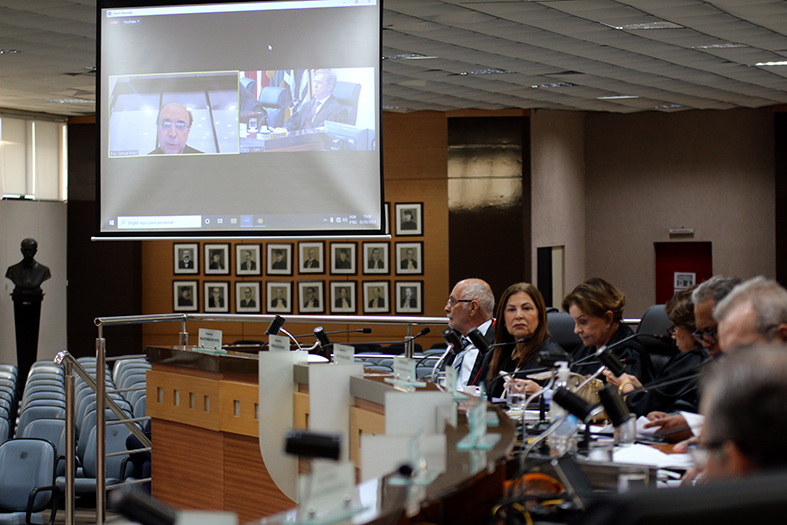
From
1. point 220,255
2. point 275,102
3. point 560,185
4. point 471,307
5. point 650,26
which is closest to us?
point 275,102

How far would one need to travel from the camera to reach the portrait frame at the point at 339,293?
483 inches

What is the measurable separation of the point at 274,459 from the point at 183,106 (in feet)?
6.46

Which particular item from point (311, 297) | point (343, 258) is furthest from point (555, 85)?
point (311, 297)

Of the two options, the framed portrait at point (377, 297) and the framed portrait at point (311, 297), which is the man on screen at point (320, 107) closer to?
the framed portrait at point (377, 297)

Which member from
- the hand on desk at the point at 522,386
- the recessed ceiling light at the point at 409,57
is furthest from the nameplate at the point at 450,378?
the recessed ceiling light at the point at 409,57

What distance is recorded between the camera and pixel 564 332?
15.5 ft

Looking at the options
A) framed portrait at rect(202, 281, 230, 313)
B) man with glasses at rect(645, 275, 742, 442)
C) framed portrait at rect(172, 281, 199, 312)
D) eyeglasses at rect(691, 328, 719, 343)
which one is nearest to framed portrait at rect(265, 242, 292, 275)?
framed portrait at rect(202, 281, 230, 313)

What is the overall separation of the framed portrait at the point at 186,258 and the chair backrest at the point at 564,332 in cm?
879

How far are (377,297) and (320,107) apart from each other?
319 inches

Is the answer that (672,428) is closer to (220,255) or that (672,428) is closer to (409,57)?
(409,57)

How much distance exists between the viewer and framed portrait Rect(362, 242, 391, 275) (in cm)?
1220

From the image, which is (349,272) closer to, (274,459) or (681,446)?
(274,459)

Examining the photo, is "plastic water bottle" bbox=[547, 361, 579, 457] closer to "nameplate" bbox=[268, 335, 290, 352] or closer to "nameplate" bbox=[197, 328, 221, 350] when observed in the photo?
"nameplate" bbox=[268, 335, 290, 352]

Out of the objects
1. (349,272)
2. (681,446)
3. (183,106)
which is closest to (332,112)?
(183,106)
